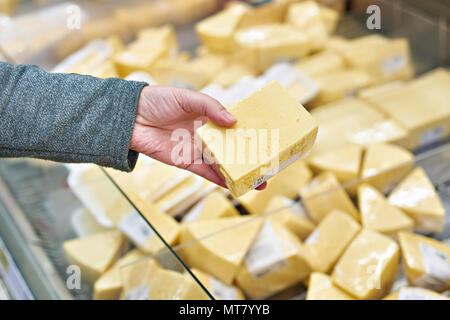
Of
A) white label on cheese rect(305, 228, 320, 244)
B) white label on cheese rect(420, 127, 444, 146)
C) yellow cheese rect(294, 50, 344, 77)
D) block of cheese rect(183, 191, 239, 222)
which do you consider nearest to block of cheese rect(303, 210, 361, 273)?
white label on cheese rect(305, 228, 320, 244)

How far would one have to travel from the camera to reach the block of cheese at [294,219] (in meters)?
1.38

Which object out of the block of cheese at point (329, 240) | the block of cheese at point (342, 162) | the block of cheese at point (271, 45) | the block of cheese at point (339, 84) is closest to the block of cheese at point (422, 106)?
the block of cheese at point (339, 84)

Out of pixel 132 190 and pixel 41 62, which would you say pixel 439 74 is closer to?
pixel 132 190

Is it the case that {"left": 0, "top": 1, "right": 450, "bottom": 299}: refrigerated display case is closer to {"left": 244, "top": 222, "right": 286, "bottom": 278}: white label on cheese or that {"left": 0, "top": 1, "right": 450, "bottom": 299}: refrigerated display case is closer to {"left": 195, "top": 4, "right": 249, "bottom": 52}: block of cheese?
{"left": 244, "top": 222, "right": 286, "bottom": 278}: white label on cheese

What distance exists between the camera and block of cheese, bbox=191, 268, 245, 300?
4.02ft

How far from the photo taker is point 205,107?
1060mm

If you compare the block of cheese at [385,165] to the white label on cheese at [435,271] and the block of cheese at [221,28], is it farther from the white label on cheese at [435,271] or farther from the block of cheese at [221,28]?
the block of cheese at [221,28]

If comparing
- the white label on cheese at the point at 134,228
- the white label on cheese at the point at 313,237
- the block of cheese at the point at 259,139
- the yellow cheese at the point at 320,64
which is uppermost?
the block of cheese at the point at 259,139

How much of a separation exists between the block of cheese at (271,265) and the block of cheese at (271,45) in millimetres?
929

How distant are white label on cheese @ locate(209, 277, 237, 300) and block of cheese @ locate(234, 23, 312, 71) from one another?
3.49 feet

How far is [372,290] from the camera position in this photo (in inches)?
45.3

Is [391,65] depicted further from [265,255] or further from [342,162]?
[265,255]

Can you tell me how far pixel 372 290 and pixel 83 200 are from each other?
35.6 inches

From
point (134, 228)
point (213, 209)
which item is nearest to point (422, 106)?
point (213, 209)
